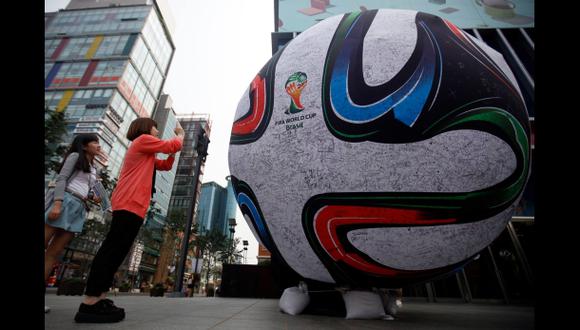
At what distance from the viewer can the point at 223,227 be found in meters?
118

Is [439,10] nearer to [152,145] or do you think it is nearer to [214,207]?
[152,145]

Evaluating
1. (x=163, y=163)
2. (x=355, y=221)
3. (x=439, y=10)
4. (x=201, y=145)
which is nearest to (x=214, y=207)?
(x=439, y=10)

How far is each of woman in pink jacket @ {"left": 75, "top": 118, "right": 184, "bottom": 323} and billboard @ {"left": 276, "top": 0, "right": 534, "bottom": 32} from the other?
78.8 feet

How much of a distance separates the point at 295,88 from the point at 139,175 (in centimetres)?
164

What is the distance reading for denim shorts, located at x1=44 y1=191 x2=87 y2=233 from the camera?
107 inches

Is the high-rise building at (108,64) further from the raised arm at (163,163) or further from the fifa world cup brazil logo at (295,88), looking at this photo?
the fifa world cup brazil logo at (295,88)

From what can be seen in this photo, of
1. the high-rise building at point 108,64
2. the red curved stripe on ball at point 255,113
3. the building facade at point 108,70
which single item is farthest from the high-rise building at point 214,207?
the red curved stripe on ball at point 255,113

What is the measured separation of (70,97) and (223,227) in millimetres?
76971

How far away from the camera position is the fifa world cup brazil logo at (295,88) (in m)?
2.85

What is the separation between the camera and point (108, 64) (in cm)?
5350

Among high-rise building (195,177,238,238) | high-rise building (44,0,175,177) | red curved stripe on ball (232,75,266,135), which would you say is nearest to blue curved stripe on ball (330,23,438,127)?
red curved stripe on ball (232,75,266,135)

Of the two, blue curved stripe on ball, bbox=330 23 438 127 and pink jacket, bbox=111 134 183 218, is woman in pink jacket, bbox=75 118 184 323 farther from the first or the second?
blue curved stripe on ball, bbox=330 23 438 127

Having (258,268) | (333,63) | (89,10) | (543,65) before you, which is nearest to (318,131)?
(333,63)
